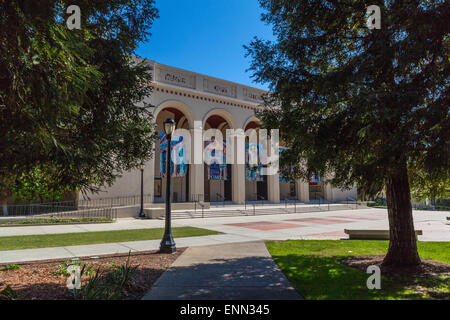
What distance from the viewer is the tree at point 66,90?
3340mm

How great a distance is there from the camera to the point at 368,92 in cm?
490

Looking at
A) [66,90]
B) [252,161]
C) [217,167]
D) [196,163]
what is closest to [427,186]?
[66,90]

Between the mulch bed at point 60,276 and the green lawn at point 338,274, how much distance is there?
2.74 meters

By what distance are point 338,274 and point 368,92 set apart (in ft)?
11.9

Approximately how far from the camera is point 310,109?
607cm

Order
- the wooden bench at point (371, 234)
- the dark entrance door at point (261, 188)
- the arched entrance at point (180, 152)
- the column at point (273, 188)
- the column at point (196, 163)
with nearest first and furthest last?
the wooden bench at point (371, 234), the arched entrance at point (180, 152), the column at point (196, 163), the column at point (273, 188), the dark entrance door at point (261, 188)

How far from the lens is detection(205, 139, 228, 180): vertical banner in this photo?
3002cm

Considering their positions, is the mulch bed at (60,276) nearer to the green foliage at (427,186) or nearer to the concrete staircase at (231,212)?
the green foliage at (427,186)

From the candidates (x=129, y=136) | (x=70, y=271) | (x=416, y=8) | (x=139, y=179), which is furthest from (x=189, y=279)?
(x=139, y=179)

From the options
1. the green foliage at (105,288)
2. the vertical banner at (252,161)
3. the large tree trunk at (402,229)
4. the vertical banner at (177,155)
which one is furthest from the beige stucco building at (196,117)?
the large tree trunk at (402,229)

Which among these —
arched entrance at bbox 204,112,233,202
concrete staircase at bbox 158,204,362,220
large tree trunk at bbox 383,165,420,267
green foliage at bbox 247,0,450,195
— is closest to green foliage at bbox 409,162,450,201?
large tree trunk at bbox 383,165,420,267

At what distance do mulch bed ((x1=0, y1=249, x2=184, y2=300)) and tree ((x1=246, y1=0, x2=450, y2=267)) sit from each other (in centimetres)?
403
